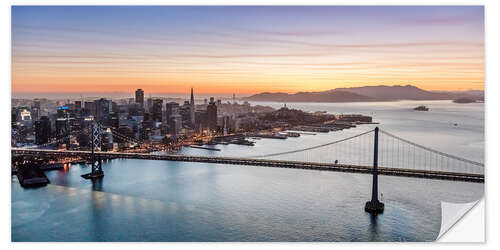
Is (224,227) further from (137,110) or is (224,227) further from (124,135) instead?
(124,135)

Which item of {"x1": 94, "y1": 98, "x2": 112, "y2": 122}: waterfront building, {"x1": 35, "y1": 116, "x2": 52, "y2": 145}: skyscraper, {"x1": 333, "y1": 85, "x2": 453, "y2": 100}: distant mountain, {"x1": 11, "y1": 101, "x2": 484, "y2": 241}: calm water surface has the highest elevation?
{"x1": 333, "y1": 85, "x2": 453, "y2": 100}: distant mountain

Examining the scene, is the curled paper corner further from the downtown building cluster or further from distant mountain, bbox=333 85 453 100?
the downtown building cluster

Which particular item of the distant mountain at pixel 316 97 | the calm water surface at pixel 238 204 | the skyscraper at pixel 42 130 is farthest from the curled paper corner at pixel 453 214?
the skyscraper at pixel 42 130

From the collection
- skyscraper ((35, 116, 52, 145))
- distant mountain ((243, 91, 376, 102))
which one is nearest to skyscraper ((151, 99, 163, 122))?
skyscraper ((35, 116, 52, 145))

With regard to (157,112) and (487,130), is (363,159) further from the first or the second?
(157,112)

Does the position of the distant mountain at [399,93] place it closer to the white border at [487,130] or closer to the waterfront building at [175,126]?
the white border at [487,130]

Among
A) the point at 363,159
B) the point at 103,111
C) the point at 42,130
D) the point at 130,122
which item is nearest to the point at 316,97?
the point at 363,159

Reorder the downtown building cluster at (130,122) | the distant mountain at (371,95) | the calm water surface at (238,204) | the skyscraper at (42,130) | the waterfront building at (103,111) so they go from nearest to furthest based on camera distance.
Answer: the calm water surface at (238,204)
the distant mountain at (371,95)
the skyscraper at (42,130)
the downtown building cluster at (130,122)
the waterfront building at (103,111)

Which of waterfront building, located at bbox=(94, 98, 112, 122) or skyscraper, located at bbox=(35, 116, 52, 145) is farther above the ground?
waterfront building, located at bbox=(94, 98, 112, 122)
